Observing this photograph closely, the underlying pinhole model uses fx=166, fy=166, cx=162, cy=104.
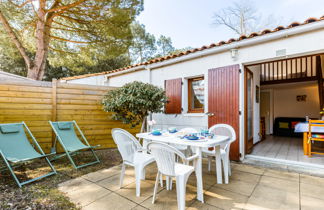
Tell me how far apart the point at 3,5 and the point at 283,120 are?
1201 cm

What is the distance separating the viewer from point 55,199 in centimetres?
236

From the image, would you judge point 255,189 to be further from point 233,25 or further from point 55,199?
point 233,25

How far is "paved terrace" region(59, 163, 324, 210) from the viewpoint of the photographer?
2.23 meters

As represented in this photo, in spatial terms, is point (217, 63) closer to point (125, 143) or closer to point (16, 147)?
point (125, 143)

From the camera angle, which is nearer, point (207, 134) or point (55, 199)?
point (55, 199)

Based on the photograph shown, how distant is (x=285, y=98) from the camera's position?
8.88 metres

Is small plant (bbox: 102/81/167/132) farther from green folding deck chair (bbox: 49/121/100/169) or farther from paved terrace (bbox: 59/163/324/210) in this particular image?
paved terrace (bbox: 59/163/324/210)

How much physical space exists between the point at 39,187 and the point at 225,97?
416cm

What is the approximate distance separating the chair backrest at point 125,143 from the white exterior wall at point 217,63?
8.35 ft

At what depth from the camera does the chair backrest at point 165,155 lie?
1.97 m

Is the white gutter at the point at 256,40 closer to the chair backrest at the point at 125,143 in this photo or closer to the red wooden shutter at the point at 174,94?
the red wooden shutter at the point at 174,94

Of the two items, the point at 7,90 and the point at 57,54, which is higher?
the point at 57,54

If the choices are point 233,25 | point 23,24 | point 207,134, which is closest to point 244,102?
point 207,134

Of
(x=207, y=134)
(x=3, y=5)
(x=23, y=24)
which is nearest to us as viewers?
(x=207, y=134)
